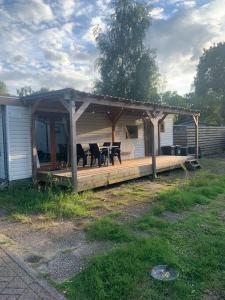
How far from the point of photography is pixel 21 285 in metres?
2.81

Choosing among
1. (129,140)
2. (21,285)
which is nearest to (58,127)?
(129,140)

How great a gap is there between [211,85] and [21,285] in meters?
35.5

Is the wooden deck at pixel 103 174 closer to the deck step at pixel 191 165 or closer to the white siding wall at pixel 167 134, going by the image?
the deck step at pixel 191 165

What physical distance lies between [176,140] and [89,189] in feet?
31.5

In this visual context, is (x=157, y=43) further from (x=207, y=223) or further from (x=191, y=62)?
(x=207, y=223)

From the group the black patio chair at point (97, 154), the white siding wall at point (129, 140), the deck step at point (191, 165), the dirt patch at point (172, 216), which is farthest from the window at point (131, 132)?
the dirt patch at point (172, 216)

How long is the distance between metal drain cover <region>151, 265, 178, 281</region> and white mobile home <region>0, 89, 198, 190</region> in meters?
3.85

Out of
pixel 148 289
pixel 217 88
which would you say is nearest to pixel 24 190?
pixel 148 289

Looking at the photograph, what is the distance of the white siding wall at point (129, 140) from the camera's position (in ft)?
38.5

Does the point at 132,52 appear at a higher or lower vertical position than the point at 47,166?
higher

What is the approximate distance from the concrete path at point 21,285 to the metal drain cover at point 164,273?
99 cm

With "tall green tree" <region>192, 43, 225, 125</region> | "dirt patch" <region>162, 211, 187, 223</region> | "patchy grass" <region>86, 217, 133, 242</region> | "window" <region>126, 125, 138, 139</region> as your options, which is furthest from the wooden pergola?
"tall green tree" <region>192, 43, 225, 125</region>

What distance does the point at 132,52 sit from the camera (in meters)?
21.8

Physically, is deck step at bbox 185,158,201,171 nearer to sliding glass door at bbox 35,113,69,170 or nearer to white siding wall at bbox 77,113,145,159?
white siding wall at bbox 77,113,145,159
